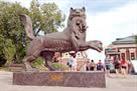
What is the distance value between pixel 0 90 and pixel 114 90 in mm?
3667

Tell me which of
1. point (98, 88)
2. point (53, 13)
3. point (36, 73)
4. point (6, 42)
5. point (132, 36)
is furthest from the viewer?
point (132, 36)

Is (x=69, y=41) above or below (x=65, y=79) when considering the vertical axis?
above

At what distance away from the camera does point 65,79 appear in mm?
12875

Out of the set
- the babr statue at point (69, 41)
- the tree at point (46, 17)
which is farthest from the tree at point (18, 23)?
the babr statue at point (69, 41)

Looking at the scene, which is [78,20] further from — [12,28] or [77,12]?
[12,28]

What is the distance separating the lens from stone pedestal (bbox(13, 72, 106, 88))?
12.7 m

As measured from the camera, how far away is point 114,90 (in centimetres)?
1123

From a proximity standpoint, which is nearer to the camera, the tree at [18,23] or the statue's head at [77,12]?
the statue's head at [77,12]

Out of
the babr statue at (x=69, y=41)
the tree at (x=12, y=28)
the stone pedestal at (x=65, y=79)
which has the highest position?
the tree at (x=12, y=28)

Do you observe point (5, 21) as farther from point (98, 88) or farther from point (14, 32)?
point (98, 88)

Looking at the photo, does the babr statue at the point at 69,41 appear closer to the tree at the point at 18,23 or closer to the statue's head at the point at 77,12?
the statue's head at the point at 77,12

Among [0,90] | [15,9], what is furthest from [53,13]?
[0,90]

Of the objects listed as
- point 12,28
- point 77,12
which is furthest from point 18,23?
point 77,12

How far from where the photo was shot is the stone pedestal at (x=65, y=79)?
498 inches
